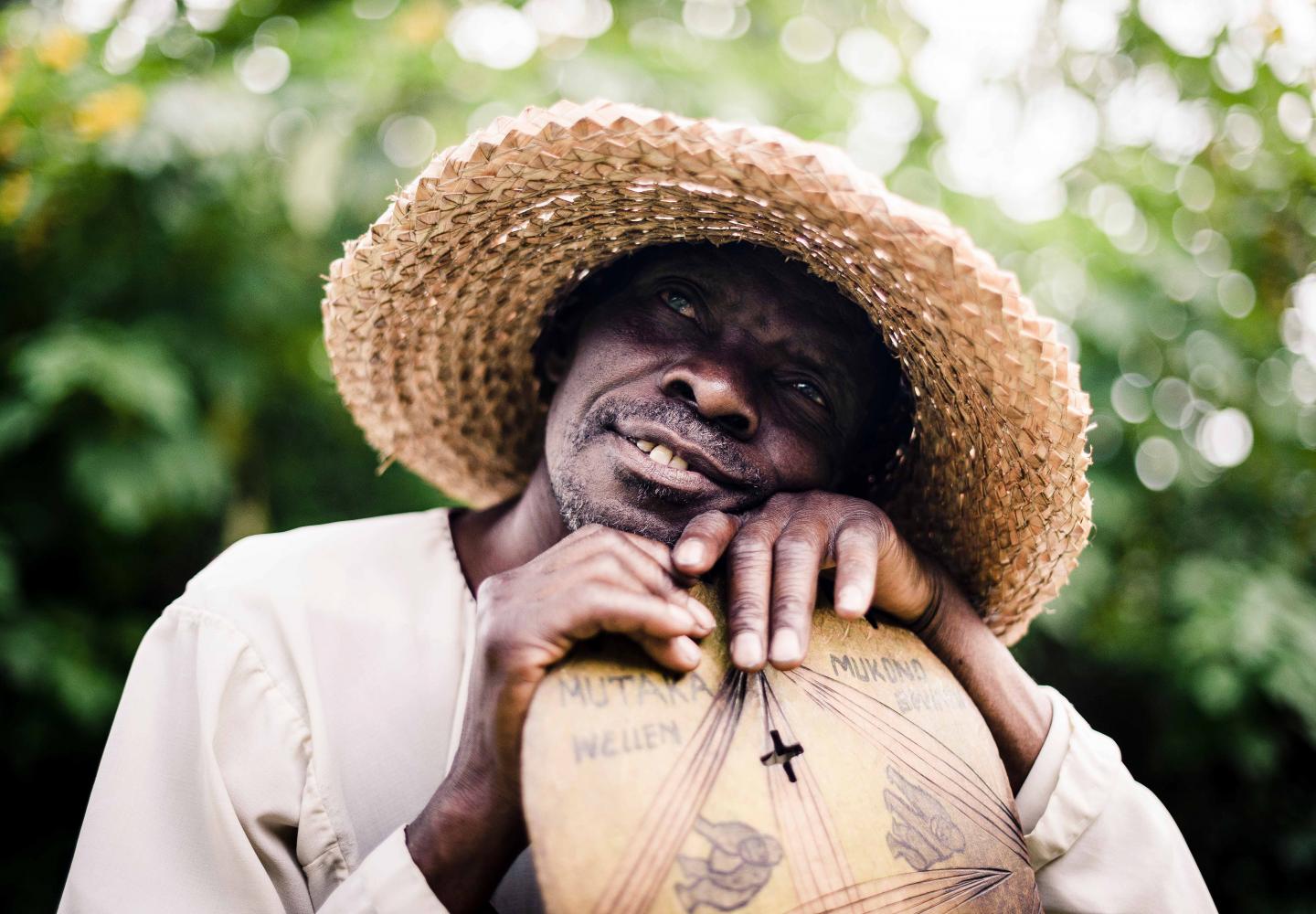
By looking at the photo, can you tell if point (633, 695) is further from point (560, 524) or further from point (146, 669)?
point (146, 669)

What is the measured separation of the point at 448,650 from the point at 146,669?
457 millimetres

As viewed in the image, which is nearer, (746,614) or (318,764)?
(746,614)

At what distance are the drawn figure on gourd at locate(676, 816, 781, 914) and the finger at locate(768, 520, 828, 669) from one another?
8.3 inches

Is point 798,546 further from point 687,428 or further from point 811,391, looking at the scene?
point 811,391

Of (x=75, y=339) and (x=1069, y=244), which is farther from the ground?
(x=1069, y=244)

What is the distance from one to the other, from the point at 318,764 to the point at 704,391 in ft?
2.70

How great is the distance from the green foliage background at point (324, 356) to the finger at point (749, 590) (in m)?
1.91

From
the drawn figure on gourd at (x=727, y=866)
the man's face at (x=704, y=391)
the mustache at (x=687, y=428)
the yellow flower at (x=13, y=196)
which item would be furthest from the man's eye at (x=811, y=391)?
the yellow flower at (x=13, y=196)

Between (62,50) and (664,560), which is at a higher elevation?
(62,50)

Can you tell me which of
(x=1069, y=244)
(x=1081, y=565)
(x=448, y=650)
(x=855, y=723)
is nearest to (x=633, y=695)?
(x=855, y=723)

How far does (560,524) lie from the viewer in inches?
66.9

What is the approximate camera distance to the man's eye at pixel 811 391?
65.8 inches

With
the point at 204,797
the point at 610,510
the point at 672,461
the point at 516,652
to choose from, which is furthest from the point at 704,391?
the point at 204,797

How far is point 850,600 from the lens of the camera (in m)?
1.24
